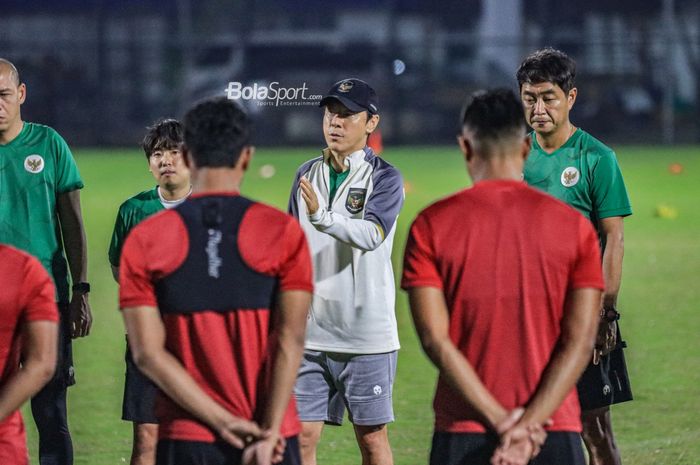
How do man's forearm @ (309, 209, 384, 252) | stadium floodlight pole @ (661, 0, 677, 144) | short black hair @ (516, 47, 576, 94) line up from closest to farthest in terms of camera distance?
man's forearm @ (309, 209, 384, 252), short black hair @ (516, 47, 576, 94), stadium floodlight pole @ (661, 0, 677, 144)

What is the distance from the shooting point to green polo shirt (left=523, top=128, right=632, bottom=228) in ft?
17.4

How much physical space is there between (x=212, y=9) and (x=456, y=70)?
6.54 metres

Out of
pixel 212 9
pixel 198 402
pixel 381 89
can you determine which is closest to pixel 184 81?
pixel 212 9

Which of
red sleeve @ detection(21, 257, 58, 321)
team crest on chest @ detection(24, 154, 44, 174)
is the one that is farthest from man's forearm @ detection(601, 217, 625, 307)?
red sleeve @ detection(21, 257, 58, 321)

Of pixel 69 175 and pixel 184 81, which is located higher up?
pixel 184 81

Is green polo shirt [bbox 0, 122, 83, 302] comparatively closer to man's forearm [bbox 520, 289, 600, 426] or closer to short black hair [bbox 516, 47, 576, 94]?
short black hair [bbox 516, 47, 576, 94]

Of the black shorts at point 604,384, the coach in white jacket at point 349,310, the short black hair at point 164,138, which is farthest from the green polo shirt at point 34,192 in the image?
the black shorts at point 604,384

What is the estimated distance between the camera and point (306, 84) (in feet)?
21.2

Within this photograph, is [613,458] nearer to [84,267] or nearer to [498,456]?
[498,456]

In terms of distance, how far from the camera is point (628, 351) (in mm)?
9523

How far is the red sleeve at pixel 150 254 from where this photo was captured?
3.50m

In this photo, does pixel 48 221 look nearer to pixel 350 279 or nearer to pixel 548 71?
pixel 350 279

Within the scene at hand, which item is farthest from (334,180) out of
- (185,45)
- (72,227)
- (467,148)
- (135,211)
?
(185,45)
